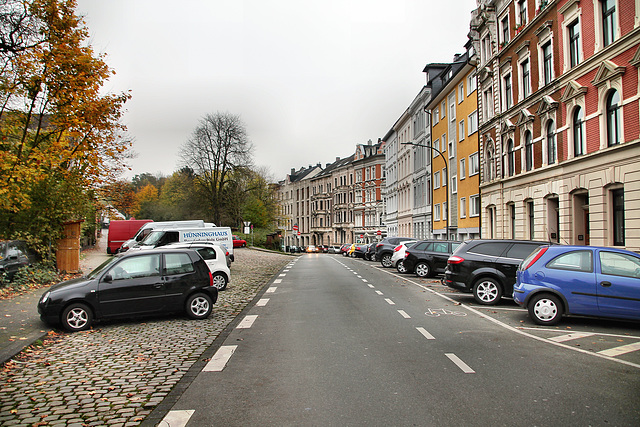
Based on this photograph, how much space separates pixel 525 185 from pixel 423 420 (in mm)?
24814

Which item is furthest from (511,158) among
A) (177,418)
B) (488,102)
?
(177,418)

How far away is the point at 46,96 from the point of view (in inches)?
608

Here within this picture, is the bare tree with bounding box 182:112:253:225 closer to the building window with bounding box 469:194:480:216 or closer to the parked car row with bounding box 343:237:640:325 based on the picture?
the building window with bounding box 469:194:480:216

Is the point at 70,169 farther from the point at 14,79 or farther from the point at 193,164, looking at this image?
the point at 193,164

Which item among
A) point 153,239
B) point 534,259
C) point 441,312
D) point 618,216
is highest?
point 618,216

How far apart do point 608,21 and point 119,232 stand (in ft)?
110

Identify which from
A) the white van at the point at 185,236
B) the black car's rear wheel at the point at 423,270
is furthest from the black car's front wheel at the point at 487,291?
the white van at the point at 185,236

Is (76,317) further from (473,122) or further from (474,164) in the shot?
(473,122)

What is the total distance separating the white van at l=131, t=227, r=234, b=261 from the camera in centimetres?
2253

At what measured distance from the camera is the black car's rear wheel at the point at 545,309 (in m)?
9.88

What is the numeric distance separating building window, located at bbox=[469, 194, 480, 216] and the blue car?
1029 inches

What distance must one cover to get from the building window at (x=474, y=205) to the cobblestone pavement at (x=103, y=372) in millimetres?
28144

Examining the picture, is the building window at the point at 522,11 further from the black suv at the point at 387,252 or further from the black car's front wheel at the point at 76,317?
the black car's front wheel at the point at 76,317

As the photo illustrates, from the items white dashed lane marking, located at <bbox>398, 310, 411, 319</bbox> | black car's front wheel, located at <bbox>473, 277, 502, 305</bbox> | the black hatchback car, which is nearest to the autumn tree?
the black hatchback car
